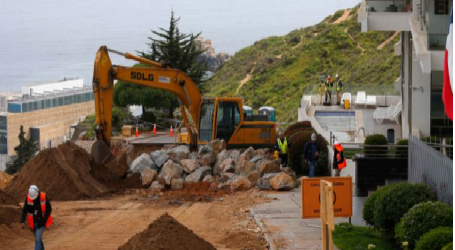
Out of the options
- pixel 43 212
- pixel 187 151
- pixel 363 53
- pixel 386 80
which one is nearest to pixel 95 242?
pixel 43 212

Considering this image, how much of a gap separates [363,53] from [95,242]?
72.7 metres

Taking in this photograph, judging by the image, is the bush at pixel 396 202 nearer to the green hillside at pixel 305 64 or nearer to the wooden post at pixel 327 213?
the wooden post at pixel 327 213

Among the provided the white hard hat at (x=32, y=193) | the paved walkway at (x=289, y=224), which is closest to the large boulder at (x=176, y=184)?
the paved walkway at (x=289, y=224)

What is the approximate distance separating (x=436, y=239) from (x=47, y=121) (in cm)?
8297

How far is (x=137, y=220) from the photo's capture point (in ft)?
79.0

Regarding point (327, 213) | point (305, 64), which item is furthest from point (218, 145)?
point (305, 64)

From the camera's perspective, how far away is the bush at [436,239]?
1506 centimetres

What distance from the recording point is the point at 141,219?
79.6 feet

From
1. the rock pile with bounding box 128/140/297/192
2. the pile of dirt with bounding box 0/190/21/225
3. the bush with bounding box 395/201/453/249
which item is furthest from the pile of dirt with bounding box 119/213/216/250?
the rock pile with bounding box 128/140/297/192

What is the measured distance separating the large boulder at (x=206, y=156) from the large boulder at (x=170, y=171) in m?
1.35

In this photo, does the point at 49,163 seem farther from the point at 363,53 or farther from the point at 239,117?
the point at 363,53

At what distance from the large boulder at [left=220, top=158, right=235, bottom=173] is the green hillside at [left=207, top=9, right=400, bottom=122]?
34426mm

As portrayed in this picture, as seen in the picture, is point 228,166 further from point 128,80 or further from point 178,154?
point 128,80

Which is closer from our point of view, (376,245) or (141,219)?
(376,245)
